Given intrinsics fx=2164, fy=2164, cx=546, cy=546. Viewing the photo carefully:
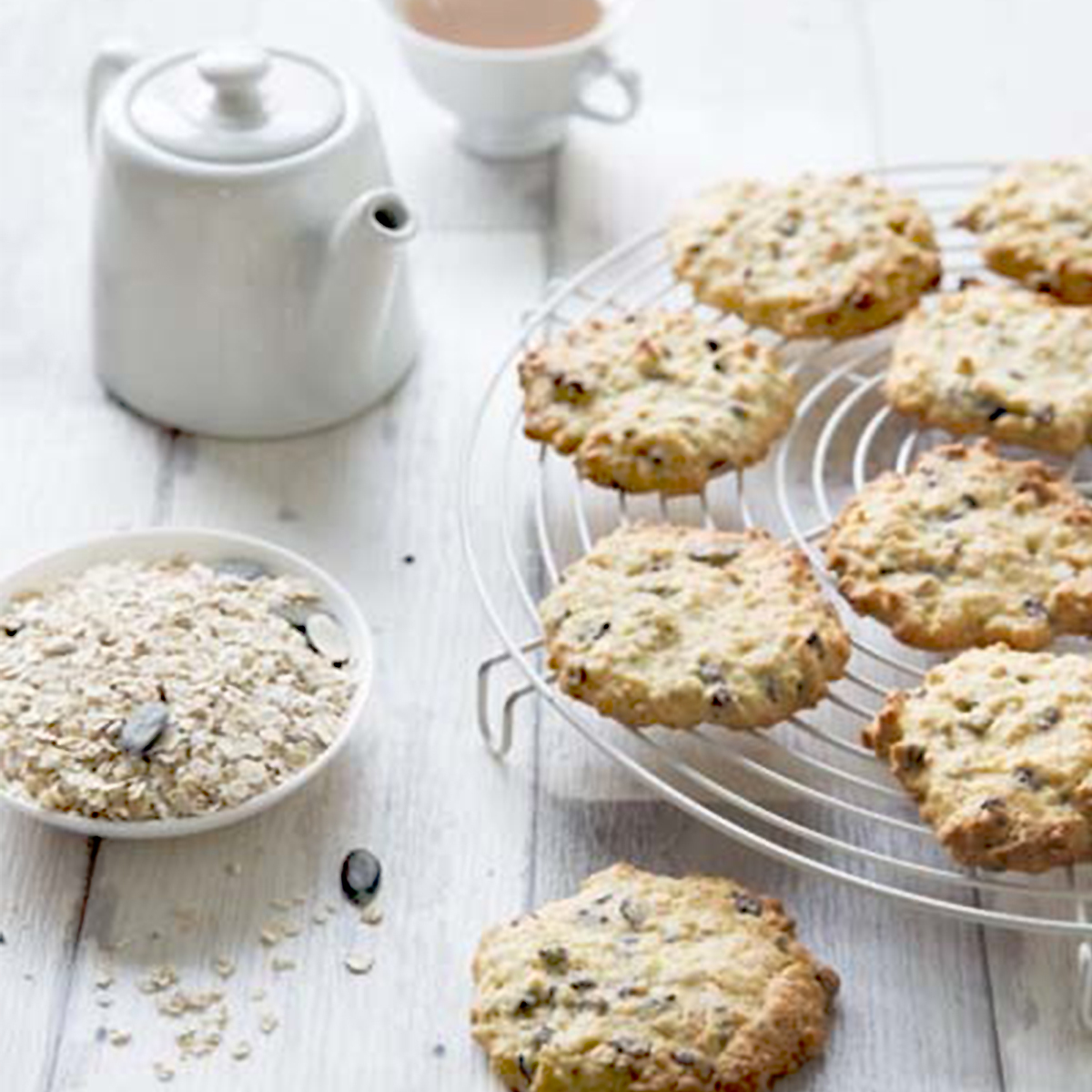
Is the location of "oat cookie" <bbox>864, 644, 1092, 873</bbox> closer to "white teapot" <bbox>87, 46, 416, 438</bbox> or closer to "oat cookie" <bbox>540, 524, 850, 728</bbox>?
"oat cookie" <bbox>540, 524, 850, 728</bbox>

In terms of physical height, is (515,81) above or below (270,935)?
above

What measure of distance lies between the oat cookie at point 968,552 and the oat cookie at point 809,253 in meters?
0.22

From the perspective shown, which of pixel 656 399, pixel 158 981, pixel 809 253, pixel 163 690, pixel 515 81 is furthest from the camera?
pixel 515 81

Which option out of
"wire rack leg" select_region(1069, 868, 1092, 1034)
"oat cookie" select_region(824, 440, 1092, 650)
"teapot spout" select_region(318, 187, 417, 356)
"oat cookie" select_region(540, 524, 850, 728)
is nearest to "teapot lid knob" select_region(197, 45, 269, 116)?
"teapot spout" select_region(318, 187, 417, 356)

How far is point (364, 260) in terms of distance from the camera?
6.82ft

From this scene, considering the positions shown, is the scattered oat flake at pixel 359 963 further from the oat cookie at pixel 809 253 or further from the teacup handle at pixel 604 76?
the teacup handle at pixel 604 76

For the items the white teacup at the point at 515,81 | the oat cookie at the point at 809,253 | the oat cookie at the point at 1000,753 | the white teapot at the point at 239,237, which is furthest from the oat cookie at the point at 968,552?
the white teacup at the point at 515,81

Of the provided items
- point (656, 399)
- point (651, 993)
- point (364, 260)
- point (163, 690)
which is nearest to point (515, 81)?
point (364, 260)

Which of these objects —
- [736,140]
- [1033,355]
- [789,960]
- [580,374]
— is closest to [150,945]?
[789,960]

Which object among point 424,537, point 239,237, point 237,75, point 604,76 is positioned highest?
point 237,75

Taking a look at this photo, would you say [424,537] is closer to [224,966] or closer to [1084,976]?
[224,966]

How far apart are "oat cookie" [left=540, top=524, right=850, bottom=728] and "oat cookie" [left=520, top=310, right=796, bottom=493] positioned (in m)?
0.10

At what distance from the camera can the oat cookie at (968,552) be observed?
178cm

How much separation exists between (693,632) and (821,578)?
0.81 feet
